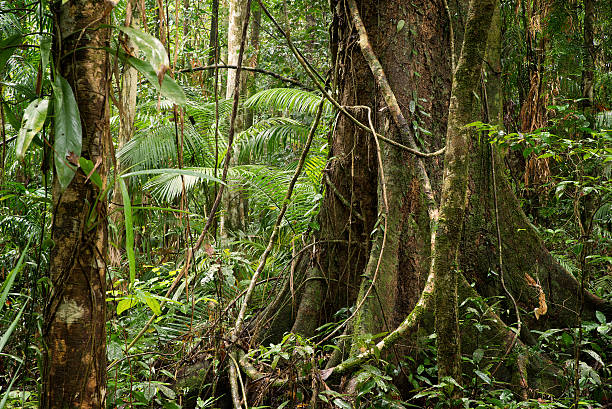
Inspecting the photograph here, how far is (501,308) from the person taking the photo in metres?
2.85

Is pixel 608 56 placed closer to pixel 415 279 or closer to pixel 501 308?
pixel 501 308

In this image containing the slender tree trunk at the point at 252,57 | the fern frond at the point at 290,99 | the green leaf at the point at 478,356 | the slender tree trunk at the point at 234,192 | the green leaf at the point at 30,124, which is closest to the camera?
the green leaf at the point at 30,124

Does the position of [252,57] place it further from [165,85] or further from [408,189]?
[165,85]

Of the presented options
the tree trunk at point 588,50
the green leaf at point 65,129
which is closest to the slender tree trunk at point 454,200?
the green leaf at point 65,129

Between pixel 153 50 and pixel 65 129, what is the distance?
0.92 ft

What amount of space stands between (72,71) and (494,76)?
2.63 m

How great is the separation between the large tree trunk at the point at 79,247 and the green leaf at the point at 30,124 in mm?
135

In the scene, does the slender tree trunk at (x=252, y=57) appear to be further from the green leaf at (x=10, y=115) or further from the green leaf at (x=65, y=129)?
the green leaf at (x=65, y=129)

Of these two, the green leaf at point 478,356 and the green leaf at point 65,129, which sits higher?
the green leaf at point 65,129

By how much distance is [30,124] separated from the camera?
1175mm

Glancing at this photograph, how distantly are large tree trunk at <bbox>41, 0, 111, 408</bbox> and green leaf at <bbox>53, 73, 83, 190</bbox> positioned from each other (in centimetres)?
8

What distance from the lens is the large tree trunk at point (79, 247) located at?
1327mm

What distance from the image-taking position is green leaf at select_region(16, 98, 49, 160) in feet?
3.66

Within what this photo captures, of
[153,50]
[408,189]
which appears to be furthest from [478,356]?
[153,50]
